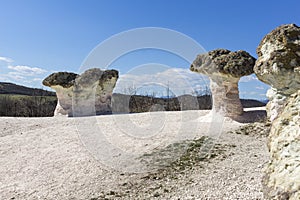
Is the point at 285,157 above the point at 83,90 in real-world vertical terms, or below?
below

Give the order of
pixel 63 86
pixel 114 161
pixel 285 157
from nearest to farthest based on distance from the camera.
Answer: pixel 285 157 → pixel 114 161 → pixel 63 86

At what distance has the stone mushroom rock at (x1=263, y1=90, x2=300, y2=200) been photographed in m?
2.04

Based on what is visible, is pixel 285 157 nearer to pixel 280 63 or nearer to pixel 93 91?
pixel 280 63

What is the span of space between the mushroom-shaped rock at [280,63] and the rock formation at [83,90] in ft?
27.9

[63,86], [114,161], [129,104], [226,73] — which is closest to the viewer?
[114,161]

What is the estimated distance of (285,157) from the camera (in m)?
2.24

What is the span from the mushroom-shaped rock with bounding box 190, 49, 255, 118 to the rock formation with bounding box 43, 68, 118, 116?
5563 millimetres

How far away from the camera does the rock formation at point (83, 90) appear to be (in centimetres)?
1397

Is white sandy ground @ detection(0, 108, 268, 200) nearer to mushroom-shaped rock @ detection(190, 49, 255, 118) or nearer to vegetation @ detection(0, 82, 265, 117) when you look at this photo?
mushroom-shaped rock @ detection(190, 49, 255, 118)

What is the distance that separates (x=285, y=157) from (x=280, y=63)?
572cm

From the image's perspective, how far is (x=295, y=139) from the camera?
7.32ft

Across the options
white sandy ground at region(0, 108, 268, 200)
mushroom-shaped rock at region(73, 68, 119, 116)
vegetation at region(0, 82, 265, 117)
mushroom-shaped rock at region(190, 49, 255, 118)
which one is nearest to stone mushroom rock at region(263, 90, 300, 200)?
white sandy ground at region(0, 108, 268, 200)

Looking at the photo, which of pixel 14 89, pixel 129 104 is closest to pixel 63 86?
pixel 129 104

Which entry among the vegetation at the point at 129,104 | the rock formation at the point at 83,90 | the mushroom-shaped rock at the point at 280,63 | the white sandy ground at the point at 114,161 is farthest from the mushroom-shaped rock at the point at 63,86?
the mushroom-shaped rock at the point at 280,63
